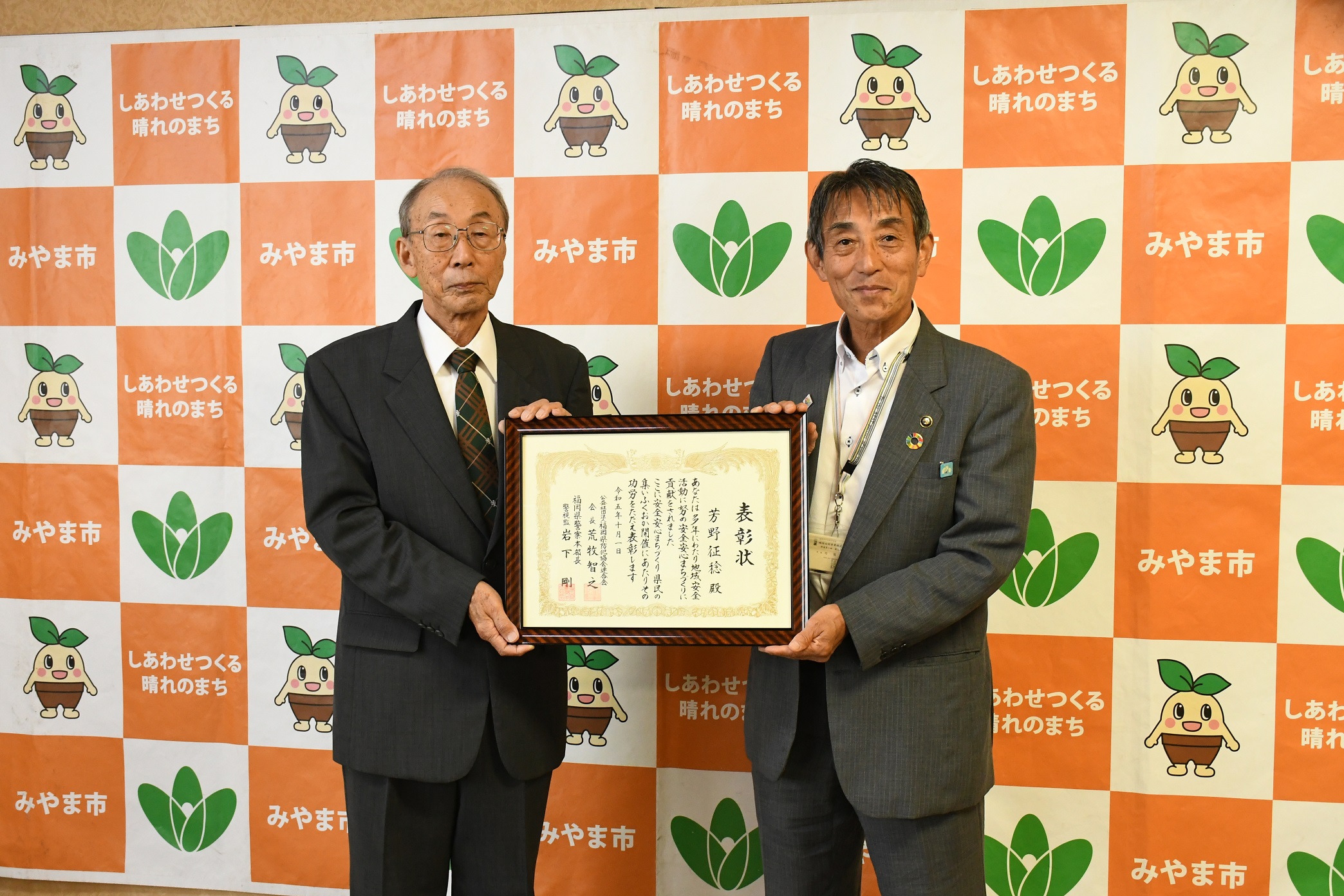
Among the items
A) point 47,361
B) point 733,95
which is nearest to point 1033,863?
point 733,95

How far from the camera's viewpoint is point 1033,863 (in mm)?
2342

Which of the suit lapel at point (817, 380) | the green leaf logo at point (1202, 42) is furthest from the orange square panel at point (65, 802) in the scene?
the green leaf logo at point (1202, 42)

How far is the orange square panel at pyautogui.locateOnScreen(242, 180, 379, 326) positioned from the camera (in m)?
2.47

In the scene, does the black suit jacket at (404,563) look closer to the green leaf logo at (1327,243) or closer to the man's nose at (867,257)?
the man's nose at (867,257)

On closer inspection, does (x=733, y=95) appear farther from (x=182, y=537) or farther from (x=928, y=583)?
(x=182, y=537)

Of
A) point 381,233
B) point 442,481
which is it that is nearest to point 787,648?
point 442,481

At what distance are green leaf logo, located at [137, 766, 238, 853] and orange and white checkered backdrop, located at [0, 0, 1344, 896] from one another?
0.01 metres

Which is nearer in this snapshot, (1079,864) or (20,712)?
(1079,864)

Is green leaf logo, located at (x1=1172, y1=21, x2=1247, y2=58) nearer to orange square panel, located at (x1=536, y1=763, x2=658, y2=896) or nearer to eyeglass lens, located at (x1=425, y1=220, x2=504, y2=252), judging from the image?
eyeglass lens, located at (x1=425, y1=220, x2=504, y2=252)

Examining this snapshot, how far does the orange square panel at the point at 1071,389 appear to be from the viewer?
88.9 inches

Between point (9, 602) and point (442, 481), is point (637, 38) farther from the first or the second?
point (9, 602)

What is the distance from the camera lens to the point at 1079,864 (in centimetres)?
233


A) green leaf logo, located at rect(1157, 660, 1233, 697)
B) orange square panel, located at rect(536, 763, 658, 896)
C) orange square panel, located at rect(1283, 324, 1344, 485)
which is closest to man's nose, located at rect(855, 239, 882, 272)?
orange square panel, located at rect(1283, 324, 1344, 485)

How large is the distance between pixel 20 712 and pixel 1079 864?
3176mm
